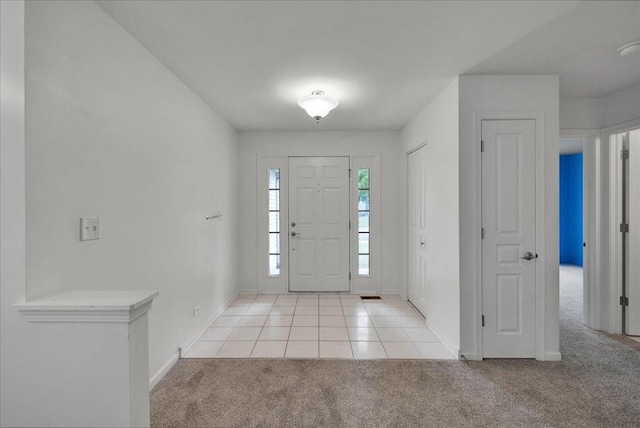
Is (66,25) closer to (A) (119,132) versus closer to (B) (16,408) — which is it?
(A) (119,132)

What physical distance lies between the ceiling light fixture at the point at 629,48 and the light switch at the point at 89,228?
12.1 feet

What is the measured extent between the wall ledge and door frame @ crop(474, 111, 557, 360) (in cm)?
249

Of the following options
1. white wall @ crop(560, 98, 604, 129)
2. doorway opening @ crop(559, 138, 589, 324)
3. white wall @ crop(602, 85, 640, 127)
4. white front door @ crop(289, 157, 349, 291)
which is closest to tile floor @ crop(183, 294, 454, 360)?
white front door @ crop(289, 157, 349, 291)

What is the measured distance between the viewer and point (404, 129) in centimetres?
421

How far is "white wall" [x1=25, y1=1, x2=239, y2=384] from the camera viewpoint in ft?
4.31

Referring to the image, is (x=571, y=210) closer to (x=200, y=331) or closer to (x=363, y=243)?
(x=363, y=243)

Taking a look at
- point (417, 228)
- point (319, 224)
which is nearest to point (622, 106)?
point (417, 228)

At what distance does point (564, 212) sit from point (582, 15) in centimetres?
662

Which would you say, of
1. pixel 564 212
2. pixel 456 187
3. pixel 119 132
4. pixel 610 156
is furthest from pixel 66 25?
pixel 564 212

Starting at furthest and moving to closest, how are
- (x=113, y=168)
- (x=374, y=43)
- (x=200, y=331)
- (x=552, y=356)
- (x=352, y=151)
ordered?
(x=352, y=151)
(x=200, y=331)
(x=552, y=356)
(x=374, y=43)
(x=113, y=168)

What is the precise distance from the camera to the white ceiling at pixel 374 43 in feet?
5.58

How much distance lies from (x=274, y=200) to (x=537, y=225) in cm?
326

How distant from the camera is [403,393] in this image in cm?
208

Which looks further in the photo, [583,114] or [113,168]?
[583,114]
